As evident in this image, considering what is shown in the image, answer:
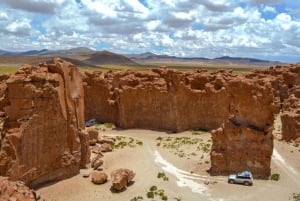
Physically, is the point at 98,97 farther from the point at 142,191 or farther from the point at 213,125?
the point at 142,191

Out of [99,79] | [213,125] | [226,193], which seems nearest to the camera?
[226,193]

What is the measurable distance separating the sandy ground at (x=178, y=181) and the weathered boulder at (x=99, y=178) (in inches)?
17.4

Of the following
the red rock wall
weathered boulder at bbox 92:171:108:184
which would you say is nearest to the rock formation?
the red rock wall

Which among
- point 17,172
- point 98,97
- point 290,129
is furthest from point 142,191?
point 98,97

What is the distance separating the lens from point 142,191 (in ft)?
132

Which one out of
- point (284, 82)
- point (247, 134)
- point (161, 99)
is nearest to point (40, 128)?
point (247, 134)

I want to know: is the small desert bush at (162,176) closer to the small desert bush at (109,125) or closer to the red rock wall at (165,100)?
the red rock wall at (165,100)

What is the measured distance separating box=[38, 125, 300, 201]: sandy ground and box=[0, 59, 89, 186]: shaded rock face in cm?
200

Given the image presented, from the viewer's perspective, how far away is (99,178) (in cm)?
4166

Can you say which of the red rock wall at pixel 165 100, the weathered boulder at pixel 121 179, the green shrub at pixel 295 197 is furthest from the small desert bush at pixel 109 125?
the green shrub at pixel 295 197

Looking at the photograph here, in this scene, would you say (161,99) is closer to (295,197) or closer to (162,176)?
(162,176)

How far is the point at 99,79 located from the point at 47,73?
31.7 meters

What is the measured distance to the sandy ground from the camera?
38938 mm

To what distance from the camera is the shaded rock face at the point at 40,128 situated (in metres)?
37.4
